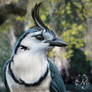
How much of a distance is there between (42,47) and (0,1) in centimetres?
777

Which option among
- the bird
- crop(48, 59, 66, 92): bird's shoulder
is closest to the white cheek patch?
the bird

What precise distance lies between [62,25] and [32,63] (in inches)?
460

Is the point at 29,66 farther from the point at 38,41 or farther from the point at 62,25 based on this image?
the point at 62,25

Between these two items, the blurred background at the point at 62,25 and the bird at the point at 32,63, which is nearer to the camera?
the bird at the point at 32,63

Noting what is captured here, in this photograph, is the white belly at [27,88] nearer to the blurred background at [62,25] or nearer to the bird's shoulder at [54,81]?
the bird's shoulder at [54,81]

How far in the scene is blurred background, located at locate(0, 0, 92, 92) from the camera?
6736mm

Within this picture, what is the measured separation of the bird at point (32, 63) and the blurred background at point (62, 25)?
0.23m

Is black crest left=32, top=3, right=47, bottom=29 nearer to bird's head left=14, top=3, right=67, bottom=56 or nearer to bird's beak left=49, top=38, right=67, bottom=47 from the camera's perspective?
bird's head left=14, top=3, right=67, bottom=56

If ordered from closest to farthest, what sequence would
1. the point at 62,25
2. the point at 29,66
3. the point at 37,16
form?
the point at 29,66
the point at 37,16
the point at 62,25

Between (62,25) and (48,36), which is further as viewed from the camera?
(62,25)

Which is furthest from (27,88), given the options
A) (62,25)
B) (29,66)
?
(62,25)

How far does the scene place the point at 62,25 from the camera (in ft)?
43.0

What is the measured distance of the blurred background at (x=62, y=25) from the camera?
6.74m

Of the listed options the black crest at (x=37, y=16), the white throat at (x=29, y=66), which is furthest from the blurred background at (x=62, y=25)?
the white throat at (x=29, y=66)
